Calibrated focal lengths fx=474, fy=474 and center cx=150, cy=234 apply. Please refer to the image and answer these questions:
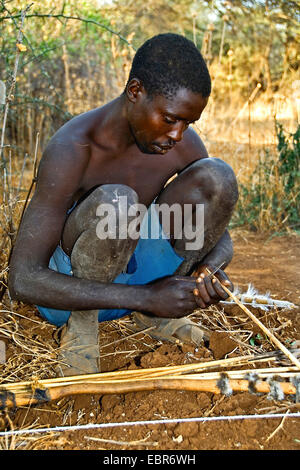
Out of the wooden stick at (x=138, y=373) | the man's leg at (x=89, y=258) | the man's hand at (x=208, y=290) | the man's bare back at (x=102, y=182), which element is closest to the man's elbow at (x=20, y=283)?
the man's bare back at (x=102, y=182)

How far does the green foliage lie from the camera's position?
3.72 metres

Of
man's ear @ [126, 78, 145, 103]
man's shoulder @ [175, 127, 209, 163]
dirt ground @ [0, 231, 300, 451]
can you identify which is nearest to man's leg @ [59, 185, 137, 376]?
dirt ground @ [0, 231, 300, 451]

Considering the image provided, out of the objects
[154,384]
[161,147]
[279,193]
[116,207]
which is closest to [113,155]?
[161,147]

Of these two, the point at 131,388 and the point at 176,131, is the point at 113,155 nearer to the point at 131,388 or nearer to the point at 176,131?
the point at 176,131

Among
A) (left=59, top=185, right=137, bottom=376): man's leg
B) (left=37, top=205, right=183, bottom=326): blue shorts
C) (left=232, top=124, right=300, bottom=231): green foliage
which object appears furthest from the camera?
(left=232, top=124, right=300, bottom=231): green foliage

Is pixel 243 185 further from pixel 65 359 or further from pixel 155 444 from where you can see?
pixel 155 444

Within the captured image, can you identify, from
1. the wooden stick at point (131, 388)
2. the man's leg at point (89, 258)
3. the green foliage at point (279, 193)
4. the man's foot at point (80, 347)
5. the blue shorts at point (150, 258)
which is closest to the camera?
the wooden stick at point (131, 388)

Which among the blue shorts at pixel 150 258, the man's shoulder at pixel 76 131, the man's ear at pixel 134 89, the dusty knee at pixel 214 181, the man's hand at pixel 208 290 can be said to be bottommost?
the blue shorts at pixel 150 258

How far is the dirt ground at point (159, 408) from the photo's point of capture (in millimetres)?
1376

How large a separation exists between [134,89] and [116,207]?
430 millimetres

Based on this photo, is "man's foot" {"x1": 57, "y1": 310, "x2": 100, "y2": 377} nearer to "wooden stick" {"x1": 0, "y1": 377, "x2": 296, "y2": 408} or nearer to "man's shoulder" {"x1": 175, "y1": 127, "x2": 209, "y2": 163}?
"wooden stick" {"x1": 0, "y1": 377, "x2": 296, "y2": 408}

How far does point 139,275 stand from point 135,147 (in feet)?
1.78

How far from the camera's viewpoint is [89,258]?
1674 mm

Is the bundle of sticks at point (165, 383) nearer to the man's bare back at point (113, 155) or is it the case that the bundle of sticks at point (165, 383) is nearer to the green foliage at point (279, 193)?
the man's bare back at point (113, 155)
